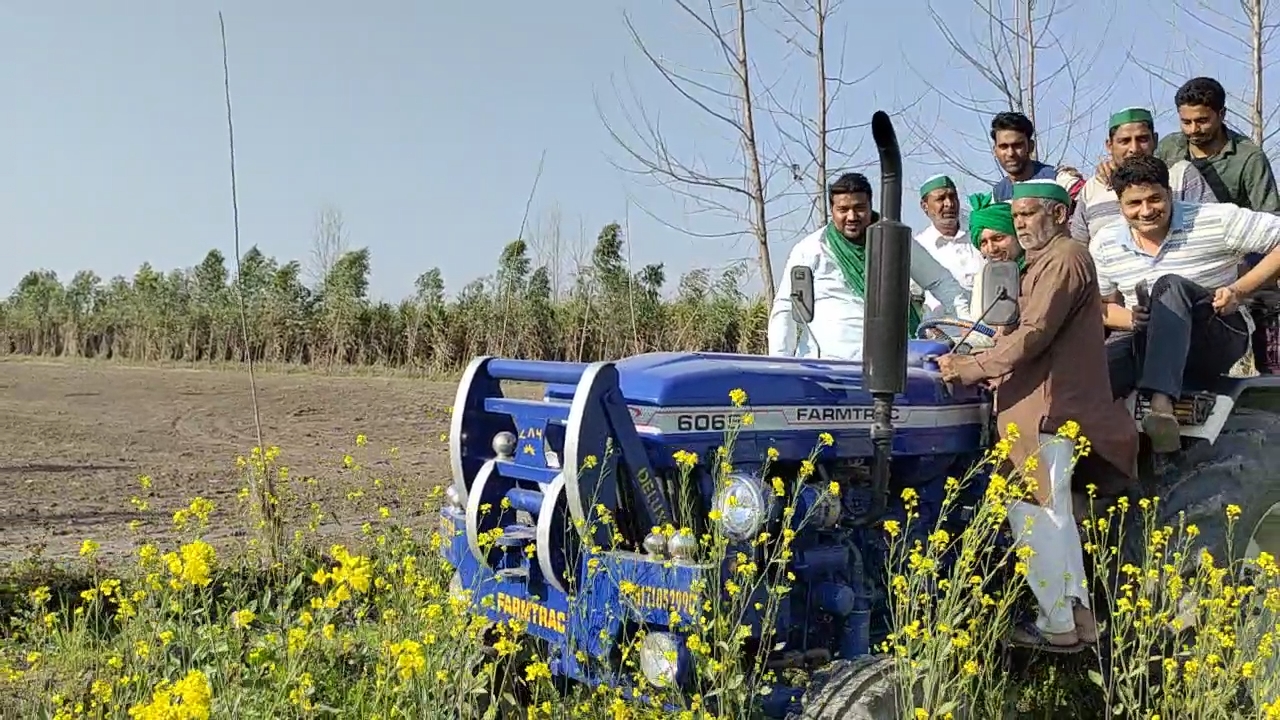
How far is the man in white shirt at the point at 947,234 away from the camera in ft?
17.4

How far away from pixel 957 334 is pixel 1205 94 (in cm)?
165

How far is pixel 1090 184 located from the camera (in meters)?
5.11

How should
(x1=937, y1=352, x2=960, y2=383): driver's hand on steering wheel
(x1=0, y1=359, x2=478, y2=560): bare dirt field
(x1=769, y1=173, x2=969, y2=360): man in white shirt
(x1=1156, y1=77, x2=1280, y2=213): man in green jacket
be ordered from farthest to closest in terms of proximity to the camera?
(x1=0, y1=359, x2=478, y2=560): bare dirt field → (x1=1156, y1=77, x2=1280, y2=213): man in green jacket → (x1=769, y1=173, x2=969, y2=360): man in white shirt → (x1=937, y1=352, x2=960, y2=383): driver's hand on steering wheel

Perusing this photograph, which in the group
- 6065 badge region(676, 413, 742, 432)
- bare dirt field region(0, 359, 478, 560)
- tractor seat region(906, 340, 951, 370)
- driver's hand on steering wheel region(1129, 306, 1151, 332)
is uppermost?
driver's hand on steering wheel region(1129, 306, 1151, 332)

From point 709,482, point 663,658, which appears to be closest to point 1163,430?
point 709,482

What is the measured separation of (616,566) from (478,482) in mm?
709

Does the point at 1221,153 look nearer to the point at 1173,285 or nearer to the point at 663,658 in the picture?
the point at 1173,285

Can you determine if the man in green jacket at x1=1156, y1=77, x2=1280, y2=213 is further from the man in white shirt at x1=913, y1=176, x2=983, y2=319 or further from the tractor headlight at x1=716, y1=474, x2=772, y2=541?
the tractor headlight at x1=716, y1=474, x2=772, y2=541

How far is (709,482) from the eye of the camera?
3.43m

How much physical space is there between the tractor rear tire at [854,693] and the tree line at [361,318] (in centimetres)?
1443

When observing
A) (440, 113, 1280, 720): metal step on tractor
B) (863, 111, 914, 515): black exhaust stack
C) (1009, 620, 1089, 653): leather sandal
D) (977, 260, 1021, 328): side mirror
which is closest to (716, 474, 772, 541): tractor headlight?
(440, 113, 1280, 720): metal step on tractor

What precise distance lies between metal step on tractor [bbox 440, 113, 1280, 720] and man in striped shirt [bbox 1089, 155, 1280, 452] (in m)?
0.20

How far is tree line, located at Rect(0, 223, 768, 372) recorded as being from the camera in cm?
2347

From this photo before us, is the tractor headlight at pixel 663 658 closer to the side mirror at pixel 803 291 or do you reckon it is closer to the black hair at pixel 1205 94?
the side mirror at pixel 803 291
